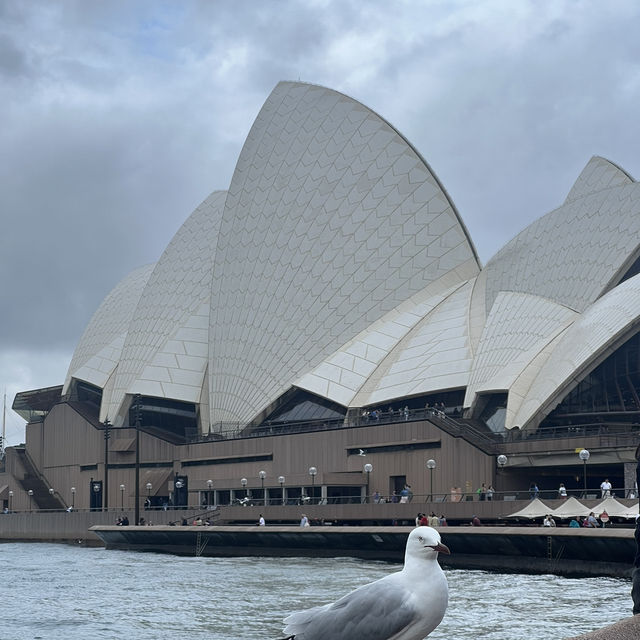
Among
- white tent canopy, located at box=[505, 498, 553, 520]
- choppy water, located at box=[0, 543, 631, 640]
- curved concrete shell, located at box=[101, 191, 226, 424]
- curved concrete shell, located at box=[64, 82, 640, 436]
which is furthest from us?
curved concrete shell, located at box=[101, 191, 226, 424]

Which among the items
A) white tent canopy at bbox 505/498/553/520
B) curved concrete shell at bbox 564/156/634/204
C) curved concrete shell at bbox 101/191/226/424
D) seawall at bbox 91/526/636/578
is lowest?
seawall at bbox 91/526/636/578

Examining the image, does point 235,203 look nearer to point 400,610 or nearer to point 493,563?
point 493,563

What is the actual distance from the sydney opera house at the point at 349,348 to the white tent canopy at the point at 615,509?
5.61 metres

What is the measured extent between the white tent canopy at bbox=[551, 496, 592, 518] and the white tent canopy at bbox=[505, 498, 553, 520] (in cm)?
29

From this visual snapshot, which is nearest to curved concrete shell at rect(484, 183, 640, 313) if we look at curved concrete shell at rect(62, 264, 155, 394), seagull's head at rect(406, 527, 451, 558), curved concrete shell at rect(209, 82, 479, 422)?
curved concrete shell at rect(209, 82, 479, 422)

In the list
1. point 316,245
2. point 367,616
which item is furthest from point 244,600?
point 316,245

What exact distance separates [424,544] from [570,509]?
24.1 meters

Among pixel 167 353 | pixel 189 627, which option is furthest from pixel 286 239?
pixel 189 627

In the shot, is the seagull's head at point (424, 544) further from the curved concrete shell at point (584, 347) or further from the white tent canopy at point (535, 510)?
the curved concrete shell at point (584, 347)

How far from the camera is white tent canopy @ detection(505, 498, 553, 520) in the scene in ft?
101

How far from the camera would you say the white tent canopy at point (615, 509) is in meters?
28.4

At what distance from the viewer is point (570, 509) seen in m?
29.9

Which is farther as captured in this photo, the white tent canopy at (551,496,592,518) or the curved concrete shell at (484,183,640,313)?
the curved concrete shell at (484,183,640,313)

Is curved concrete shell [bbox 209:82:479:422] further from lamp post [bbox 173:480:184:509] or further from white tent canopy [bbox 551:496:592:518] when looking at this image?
white tent canopy [bbox 551:496:592:518]
